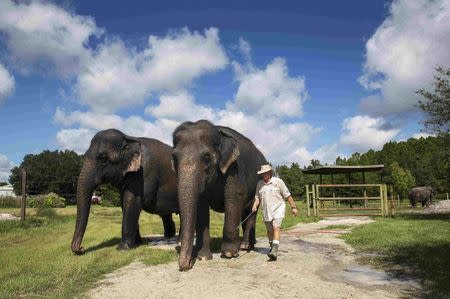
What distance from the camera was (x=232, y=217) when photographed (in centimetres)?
946

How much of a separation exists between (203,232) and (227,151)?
1.69 meters

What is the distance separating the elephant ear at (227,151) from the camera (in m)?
9.21

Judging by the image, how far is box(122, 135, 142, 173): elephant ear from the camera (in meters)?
11.2

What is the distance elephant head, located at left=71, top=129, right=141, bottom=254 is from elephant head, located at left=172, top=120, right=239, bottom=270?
102 inches

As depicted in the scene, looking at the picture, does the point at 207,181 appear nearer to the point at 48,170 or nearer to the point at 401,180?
the point at 401,180

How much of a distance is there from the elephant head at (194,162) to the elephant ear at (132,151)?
254 cm

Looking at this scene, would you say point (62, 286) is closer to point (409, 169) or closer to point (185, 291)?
point (185, 291)

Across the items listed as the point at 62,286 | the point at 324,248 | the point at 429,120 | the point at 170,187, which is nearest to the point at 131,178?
the point at 170,187

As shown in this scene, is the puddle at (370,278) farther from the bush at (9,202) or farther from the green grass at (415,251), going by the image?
the bush at (9,202)

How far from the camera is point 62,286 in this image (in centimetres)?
721

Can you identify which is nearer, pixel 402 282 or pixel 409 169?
pixel 402 282

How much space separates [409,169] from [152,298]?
212ft

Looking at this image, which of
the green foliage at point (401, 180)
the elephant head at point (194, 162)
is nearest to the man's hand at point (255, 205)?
the elephant head at point (194, 162)

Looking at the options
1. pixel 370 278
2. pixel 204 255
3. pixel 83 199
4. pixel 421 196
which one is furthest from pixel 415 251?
pixel 421 196
